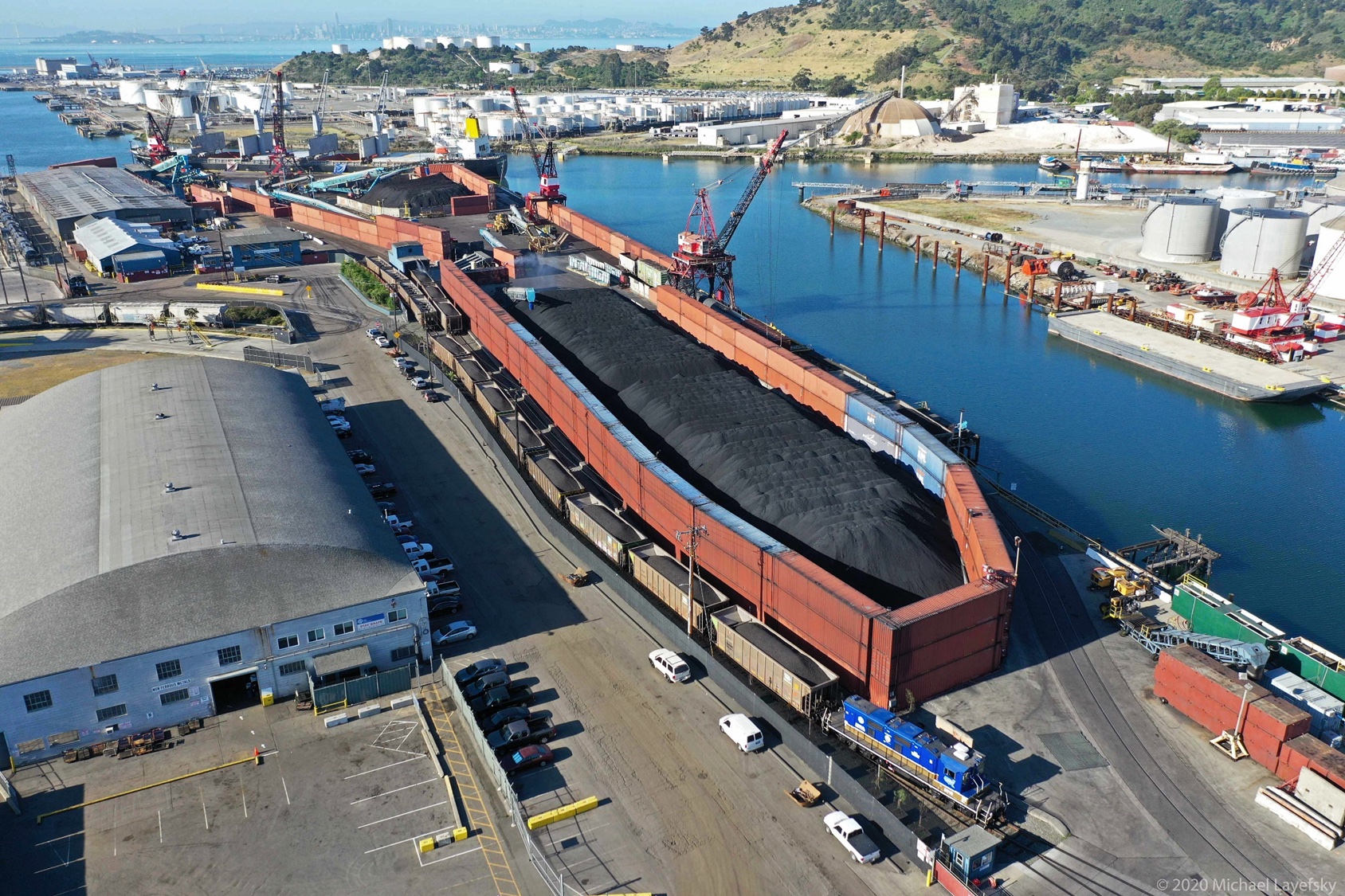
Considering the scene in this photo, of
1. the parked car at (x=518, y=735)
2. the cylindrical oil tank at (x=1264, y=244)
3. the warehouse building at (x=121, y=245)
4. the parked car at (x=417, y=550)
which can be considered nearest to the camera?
the parked car at (x=518, y=735)

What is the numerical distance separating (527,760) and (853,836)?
8.85 metres

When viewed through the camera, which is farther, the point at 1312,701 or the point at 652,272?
the point at 652,272

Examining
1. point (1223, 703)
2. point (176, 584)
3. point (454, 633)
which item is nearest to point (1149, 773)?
point (1223, 703)

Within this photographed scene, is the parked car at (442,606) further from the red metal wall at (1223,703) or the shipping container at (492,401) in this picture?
the red metal wall at (1223,703)

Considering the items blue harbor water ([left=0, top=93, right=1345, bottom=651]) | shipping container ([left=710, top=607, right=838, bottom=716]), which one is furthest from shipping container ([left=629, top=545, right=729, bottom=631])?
blue harbor water ([left=0, top=93, right=1345, bottom=651])

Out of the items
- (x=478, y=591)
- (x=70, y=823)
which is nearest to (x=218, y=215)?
(x=478, y=591)

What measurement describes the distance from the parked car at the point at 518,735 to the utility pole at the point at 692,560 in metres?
5.70

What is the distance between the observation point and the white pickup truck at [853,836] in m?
23.5

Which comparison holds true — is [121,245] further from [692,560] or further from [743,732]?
[743,732]

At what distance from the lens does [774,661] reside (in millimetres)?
28469

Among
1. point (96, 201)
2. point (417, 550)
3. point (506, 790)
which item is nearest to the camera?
point (506, 790)

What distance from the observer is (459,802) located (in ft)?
84.3

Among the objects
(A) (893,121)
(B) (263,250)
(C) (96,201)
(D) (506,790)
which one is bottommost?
(D) (506,790)

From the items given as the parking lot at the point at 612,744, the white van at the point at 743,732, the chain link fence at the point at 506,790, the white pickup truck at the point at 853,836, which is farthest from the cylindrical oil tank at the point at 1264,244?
the chain link fence at the point at 506,790
